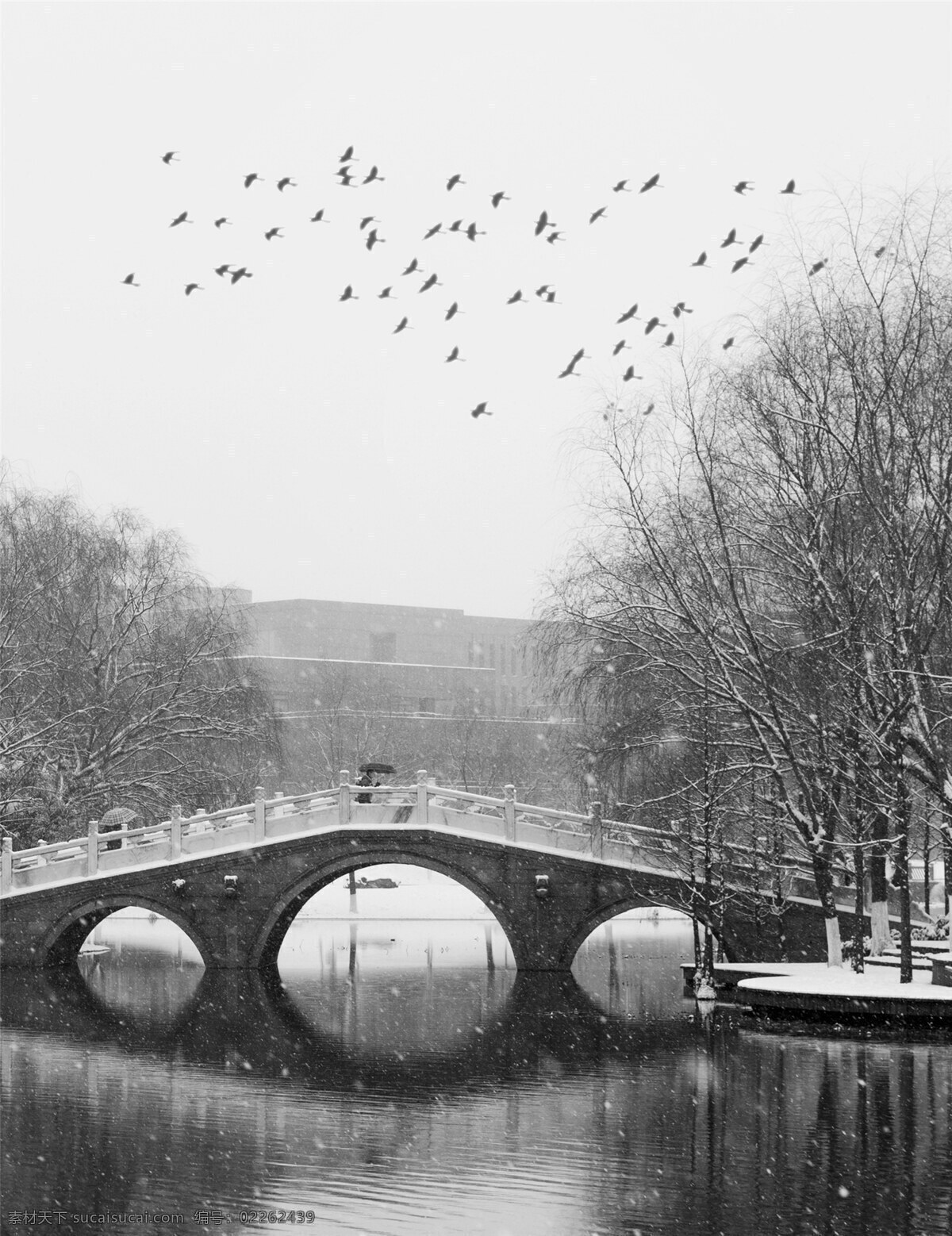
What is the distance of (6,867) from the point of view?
27078mm

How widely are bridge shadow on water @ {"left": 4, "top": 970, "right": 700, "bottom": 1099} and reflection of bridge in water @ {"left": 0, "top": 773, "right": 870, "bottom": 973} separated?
1.16 meters

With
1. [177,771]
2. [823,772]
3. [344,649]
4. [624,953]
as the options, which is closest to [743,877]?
[823,772]

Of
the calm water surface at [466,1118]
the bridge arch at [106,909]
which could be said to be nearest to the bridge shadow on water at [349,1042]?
the calm water surface at [466,1118]

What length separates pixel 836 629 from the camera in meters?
18.9

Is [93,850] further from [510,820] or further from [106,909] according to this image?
[510,820]

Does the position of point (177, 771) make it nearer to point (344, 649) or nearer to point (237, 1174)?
point (237, 1174)

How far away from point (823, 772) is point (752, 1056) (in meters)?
4.66

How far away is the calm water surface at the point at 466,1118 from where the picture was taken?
10.5 m

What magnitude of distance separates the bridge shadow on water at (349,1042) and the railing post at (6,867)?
196cm

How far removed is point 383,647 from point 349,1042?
5846cm

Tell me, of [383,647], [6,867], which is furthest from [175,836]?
[383,647]

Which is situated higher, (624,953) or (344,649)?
(344,649)

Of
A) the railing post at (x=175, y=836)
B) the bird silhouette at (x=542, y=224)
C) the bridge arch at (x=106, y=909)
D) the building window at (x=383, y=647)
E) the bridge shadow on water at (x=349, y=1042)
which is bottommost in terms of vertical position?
the bridge shadow on water at (x=349, y=1042)

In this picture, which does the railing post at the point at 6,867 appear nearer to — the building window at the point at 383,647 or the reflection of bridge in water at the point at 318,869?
the reflection of bridge in water at the point at 318,869
